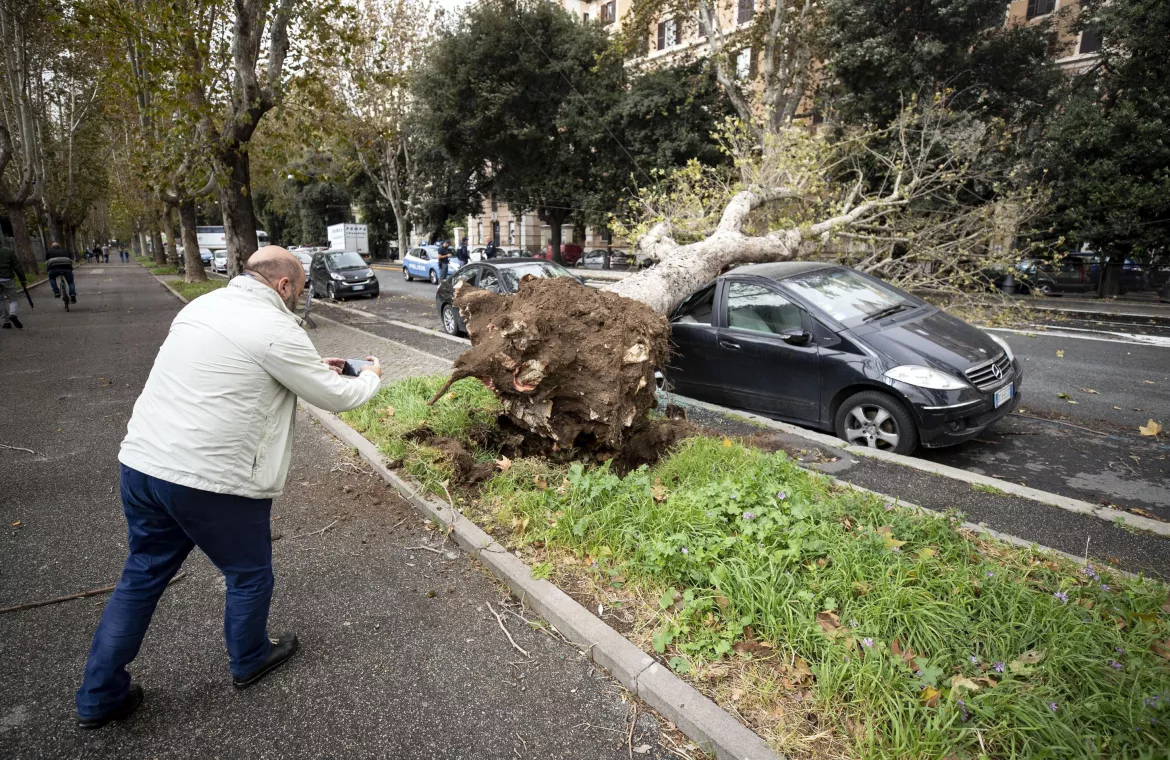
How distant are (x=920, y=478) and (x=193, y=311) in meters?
4.50

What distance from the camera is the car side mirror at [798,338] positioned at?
208 inches

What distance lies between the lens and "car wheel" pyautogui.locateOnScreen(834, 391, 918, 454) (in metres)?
4.81

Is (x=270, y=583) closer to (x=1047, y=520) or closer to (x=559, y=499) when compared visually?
(x=559, y=499)

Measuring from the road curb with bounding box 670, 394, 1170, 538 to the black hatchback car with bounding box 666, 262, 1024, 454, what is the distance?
224 mm

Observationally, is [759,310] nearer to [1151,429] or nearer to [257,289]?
[1151,429]

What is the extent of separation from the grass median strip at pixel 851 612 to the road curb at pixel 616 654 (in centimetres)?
8

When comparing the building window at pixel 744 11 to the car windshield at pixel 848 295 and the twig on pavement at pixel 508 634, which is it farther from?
the twig on pavement at pixel 508 634

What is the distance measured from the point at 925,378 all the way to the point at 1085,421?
274 cm

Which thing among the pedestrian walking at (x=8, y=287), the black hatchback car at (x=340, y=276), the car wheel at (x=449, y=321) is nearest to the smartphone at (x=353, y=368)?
the car wheel at (x=449, y=321)

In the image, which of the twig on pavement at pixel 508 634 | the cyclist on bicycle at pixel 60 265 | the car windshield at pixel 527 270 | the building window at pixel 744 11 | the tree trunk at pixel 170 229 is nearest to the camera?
the twig on pavement at pixel 508 634

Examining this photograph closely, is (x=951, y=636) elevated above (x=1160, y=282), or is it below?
below

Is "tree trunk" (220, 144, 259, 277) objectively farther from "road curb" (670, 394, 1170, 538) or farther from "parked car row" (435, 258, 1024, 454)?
"road curb" (670, 394, 1170, 538)

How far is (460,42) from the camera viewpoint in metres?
26.4

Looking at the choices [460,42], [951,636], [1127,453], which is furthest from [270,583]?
[460,42]
